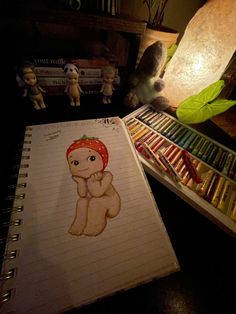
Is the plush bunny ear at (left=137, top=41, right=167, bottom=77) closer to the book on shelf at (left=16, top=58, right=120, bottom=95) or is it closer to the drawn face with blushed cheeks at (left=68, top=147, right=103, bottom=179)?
the book on shelf at (left=16, top=58, right=120, bottom=95)

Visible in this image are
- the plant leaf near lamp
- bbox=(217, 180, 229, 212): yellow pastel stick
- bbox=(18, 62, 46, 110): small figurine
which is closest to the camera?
bbox=(217, 180, 229, 212): yellow pastel stick

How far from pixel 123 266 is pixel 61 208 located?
163mm

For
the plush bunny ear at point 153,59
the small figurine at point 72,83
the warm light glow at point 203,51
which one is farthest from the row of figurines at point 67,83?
the warm light glow at point 203,51

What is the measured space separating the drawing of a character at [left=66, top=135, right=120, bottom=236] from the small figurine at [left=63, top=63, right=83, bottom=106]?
18cm

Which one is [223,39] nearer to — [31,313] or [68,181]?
[68,181]

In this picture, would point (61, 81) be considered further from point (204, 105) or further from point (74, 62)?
point (204, 105)

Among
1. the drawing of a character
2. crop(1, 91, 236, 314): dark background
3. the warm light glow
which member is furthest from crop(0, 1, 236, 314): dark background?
the warm light glow

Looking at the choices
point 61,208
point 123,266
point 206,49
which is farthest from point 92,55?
point 123,266

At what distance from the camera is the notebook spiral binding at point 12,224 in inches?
11.5

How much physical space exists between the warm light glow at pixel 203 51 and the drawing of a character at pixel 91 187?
14.4 inches

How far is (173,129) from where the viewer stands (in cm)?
57

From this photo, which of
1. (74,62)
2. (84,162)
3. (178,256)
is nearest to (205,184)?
(178,256)

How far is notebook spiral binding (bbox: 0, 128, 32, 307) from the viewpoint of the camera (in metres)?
0.29

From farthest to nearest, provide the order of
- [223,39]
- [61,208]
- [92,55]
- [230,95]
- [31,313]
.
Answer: [230,95] → [92,55] → [223,39] → [61,208] → [31,313]
